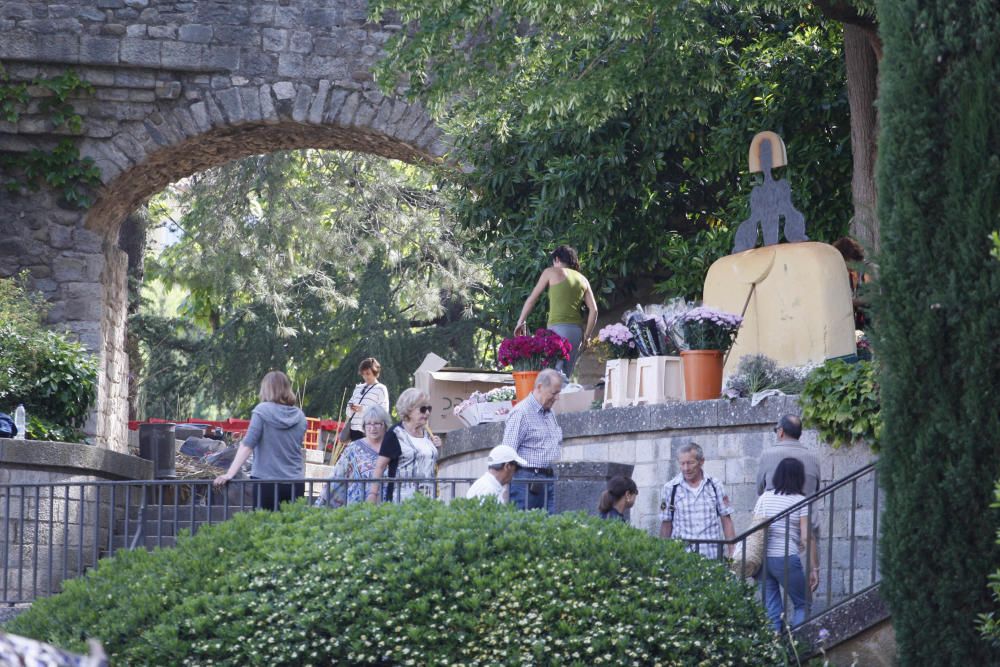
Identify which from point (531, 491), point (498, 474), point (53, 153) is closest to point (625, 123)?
point (53, 153)

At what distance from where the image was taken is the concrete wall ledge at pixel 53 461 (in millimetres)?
10859

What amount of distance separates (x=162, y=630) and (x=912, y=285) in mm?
3264

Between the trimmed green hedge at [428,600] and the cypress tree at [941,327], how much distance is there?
719 millimetres

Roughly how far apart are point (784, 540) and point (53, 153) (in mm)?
10467

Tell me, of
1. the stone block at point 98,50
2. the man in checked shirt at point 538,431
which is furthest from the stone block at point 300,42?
the man in checked shirt at point 538,431

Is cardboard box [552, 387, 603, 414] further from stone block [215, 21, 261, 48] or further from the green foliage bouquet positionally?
stone block [215, 21, 261, 48]

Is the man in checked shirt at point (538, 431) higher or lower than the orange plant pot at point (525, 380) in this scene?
lower

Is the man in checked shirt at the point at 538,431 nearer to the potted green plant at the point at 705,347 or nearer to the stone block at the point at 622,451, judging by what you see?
the stone block at the point at 622,451

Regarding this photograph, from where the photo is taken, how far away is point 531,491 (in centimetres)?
839

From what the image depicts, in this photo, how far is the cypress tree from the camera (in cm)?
595

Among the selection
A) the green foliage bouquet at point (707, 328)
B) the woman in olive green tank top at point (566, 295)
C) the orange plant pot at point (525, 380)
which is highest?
the woman in olive green tank top at point (566, 295)

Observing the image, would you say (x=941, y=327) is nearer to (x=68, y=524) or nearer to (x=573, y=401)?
(x=573, y=401)

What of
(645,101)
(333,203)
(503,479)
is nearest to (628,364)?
(503,479)

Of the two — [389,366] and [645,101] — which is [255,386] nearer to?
[389,366]
